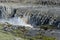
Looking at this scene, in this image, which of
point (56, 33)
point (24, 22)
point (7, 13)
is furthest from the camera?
point (7, 13)

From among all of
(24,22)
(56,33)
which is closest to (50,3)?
(24,22)

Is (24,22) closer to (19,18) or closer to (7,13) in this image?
(19,18)

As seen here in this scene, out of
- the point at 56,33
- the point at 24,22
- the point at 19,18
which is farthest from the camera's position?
the point at 19,18

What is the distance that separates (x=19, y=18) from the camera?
2655 cm

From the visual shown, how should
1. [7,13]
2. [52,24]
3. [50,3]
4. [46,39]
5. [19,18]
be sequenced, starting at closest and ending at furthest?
1. [46,39]
2. [52,24]
3. [19,18]
4. [7,13]
5. [50,3]

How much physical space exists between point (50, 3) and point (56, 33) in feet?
56.9

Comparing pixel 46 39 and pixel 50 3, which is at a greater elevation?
pixel 46 39

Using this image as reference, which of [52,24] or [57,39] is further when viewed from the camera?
[52,24]

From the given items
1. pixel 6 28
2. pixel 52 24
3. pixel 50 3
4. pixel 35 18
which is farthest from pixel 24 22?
pixel 50 3

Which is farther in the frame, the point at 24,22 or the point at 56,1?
the point at 56,1

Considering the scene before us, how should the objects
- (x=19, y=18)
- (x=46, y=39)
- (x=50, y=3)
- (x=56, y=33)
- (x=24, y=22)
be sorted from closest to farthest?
1. (x=46, y=39)
2. (x=56, y=33)
3. (x=24, y=22)
4. (x=19, y=18)
5. (x=50, y=3)

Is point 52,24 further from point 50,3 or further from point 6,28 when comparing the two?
point 50,3

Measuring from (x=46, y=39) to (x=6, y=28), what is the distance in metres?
4.09

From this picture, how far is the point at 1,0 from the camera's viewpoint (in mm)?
38438
